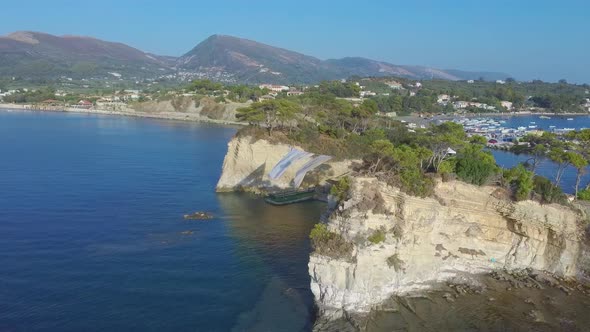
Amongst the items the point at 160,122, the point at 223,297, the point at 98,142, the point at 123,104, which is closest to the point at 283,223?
the point at 223,297

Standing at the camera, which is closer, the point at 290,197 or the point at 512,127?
the point at 290,197

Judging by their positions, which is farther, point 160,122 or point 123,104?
point 123,104

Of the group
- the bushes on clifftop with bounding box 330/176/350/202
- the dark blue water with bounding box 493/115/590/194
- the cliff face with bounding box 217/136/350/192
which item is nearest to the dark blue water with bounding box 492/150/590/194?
the dark blue water with bounding box 493/115/590/194

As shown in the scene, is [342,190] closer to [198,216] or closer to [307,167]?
[198,216]

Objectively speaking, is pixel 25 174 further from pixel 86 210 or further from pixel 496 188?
pixel 496 188

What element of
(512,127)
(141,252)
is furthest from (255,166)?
(512,127)
